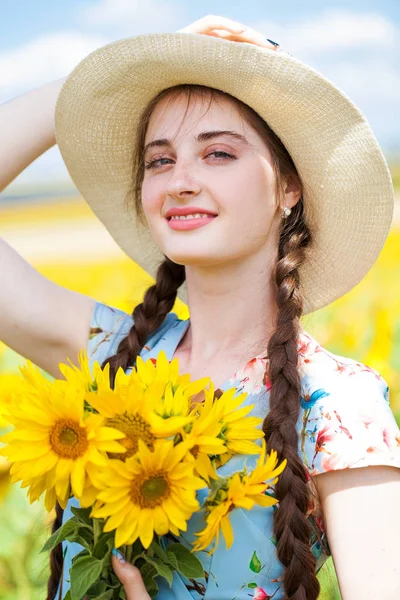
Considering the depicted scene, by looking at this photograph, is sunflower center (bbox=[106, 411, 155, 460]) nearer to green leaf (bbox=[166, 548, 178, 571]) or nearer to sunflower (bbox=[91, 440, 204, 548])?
sunflower (bbox=[91, 440, 204, 548])

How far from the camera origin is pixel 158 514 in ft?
4.42

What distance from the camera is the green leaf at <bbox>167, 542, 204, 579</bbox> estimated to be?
1.52 meters

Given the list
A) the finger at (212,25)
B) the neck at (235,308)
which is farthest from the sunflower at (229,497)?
the finger at (212,25)

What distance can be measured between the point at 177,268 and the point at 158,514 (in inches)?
44.2

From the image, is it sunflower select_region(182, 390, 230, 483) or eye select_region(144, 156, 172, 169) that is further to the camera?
eye select_region(144, 156, 172, 169)

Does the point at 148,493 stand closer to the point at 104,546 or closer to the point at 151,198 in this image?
the point at 104,546

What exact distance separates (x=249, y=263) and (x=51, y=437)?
2.62 ft

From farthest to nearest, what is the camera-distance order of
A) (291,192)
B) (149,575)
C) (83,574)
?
(291,192)
(149,575)
(83,574)

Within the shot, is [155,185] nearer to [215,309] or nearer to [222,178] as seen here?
[222,178]

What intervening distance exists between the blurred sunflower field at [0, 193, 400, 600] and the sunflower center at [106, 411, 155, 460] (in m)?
0.28

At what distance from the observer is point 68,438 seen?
137 cm

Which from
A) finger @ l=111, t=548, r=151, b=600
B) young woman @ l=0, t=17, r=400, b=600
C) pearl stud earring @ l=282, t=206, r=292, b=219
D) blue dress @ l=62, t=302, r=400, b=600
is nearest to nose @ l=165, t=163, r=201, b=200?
young woman @ l=0, t=17, r=400, b=600

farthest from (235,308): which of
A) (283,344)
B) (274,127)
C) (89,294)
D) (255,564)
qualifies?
(89,294)

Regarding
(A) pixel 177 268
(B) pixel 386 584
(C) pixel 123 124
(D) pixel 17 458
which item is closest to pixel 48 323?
(A) pixel 177 268
